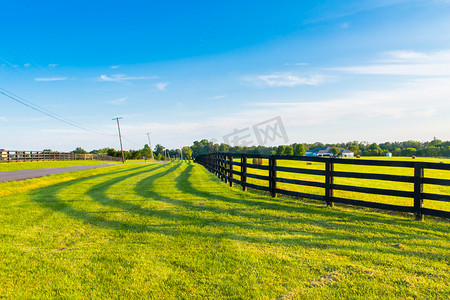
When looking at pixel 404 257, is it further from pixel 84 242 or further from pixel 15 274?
pixel 15 274

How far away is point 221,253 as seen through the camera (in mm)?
3650

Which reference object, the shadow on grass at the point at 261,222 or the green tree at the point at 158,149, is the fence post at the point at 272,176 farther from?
the green tree at the point at 158,149

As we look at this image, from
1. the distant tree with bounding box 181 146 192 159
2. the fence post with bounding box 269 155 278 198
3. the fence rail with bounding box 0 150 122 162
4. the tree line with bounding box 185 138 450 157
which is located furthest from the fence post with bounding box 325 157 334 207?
the distant tree with bounding box 181 146 192 159

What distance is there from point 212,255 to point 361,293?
6.15 feet

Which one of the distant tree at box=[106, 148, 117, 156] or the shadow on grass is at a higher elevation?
the distant tree at box=[106, 148, 117, 156]

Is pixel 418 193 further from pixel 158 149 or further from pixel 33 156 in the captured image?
pixel 158 149

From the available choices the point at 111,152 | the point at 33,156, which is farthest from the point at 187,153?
the point at 33,156

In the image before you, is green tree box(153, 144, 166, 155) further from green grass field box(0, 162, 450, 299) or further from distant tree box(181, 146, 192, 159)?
green grass field box(0, 162, 450, 299)

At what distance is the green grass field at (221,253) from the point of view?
2.79 meters

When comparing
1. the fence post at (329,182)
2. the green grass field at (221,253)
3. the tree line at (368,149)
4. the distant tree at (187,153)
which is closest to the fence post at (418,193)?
the green grass field at (221,253)

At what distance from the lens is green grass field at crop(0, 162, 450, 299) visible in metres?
2.79

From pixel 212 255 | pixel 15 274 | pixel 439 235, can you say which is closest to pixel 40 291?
pixel 15 274

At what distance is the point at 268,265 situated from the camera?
3303mm

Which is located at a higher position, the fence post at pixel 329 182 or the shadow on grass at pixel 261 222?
the fence post at pixel 329 182
